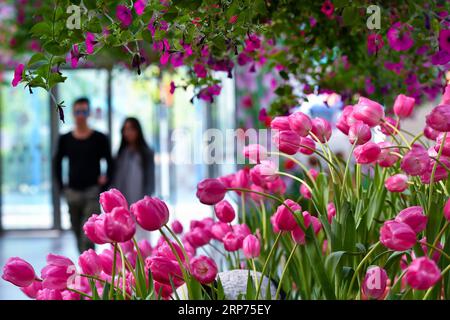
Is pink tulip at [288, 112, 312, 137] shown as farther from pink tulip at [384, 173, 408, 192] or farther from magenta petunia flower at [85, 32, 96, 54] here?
magenta petunia flower at [85, 32, 96, 54]

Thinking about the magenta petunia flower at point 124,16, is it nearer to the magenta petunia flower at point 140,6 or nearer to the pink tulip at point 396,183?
the magenta petunia flower at point 140,6

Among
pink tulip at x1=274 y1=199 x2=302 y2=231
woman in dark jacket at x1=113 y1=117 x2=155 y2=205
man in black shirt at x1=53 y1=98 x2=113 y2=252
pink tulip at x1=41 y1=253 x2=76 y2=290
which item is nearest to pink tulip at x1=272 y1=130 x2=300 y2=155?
pink tulip at x1=274 y1=199 x2=302 y2=231

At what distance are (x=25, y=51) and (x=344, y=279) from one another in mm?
6230

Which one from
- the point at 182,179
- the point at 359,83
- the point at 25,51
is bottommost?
the point at 182,179

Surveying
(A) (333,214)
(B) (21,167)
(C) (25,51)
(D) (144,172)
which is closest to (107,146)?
(D) (144,172)

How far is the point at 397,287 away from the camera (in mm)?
1011

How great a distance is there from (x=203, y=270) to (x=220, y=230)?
1.23 ft

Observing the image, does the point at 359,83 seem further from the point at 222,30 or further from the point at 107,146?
the point at 107,146

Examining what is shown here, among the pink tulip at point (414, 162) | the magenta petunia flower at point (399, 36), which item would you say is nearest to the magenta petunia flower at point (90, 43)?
the pink tulip at point (414, 162)

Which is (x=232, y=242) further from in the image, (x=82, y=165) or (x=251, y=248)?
(x=82, y=165)

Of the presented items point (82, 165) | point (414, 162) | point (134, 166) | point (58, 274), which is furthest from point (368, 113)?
point (134, 166)

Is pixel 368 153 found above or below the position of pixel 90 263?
above

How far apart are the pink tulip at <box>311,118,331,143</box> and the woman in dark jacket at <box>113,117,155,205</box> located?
3.54m

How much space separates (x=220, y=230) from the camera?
4.40ft
